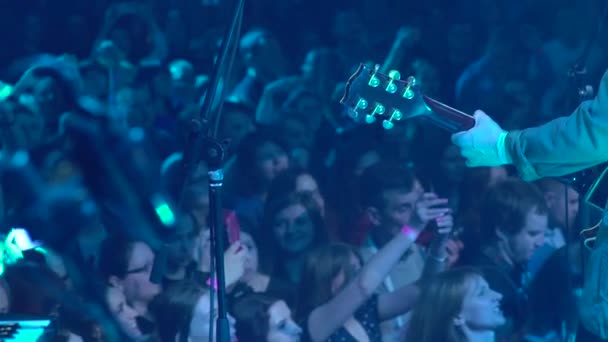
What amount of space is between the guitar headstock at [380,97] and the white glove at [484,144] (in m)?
0.18

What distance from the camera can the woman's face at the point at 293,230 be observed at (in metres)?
3.30

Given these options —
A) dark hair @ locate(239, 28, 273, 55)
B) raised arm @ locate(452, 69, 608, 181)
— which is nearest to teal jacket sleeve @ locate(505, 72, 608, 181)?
raised arm @ locate(452, 69, 608, 181)

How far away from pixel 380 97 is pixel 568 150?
497 mm

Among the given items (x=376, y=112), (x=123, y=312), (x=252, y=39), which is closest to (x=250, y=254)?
(x=123, y=312)

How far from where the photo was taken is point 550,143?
167cm

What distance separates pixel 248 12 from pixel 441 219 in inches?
105

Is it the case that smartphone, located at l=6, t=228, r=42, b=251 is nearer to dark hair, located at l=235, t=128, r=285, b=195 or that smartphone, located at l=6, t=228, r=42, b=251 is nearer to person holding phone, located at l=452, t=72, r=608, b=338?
dark hair, located at l=235, t=128, r=285, b=195

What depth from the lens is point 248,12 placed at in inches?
203

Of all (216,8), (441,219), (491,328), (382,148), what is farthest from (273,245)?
(216,8)

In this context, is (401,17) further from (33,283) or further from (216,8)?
(33,283)

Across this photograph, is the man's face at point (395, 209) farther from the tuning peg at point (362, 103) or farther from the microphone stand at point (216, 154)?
the microphone stand at point (216, 154)

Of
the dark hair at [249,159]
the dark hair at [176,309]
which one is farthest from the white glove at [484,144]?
the dark hair at [249,159]

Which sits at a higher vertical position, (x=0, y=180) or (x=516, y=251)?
(x=0, y=180)

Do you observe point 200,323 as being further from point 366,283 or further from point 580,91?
point 580,91
